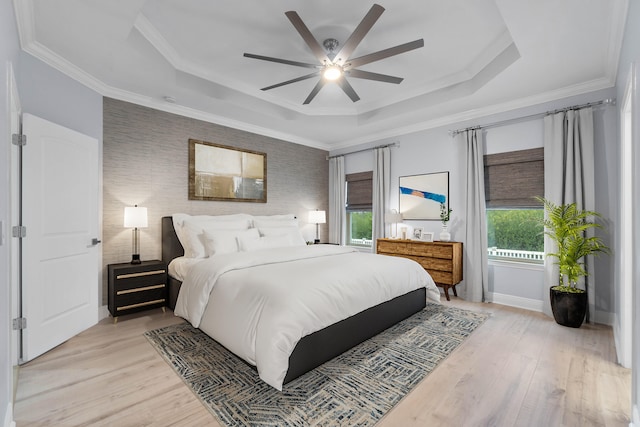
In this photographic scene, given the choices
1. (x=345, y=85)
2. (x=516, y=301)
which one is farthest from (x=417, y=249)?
(x=345, y=85)

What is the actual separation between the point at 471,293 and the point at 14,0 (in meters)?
5.40

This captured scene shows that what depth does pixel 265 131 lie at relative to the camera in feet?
16.8

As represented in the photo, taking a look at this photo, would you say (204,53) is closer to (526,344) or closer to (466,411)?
(466,411)

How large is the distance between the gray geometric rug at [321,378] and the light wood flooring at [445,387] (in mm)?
88

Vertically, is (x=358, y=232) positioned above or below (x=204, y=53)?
below

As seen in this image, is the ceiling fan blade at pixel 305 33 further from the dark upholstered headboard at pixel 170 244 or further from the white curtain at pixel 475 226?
the dark upholstered headboard at pixel 170 244

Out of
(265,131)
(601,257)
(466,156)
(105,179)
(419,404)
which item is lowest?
(419,404)

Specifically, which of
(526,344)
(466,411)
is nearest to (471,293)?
(526,344)

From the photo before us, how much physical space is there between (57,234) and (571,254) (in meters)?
5.18

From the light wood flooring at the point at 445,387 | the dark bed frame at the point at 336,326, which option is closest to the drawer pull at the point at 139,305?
the dark bed frame at the point at 336,326

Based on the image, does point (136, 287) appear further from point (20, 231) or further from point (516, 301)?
point (516, 301)

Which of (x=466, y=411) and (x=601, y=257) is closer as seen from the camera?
(x=466, y=411)

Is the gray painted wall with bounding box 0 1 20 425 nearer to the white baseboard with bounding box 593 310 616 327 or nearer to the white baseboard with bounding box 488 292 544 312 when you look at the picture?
the white baseboard with bounding box 488 292 544 312

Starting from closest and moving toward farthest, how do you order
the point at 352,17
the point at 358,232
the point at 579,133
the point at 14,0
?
1. the point at 14,0
2. the point at 352,17
3. the point at 579,133
4. the point at 358,232
